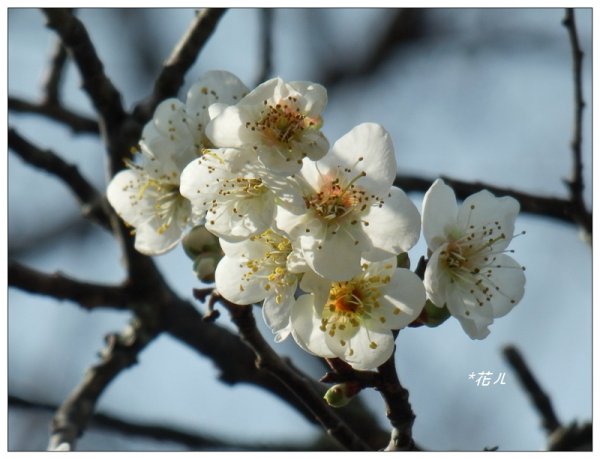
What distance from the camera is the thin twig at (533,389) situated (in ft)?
8.29

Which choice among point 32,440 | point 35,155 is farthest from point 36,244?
Answer: point 35,155

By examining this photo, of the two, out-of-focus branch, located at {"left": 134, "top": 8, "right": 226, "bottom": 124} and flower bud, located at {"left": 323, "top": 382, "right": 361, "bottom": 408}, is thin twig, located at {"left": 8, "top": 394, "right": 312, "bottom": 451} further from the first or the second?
flower bud, located at {"left": 323, "top": 382, "right": 361, "bottom": 408}

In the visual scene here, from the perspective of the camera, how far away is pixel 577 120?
2.41 metres

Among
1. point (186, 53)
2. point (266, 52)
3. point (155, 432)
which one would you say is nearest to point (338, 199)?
point (186, 53)

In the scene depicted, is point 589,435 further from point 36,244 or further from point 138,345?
point 36,244

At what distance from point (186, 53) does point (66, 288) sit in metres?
0.66

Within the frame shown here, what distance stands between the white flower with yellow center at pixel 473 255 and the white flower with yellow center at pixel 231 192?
30cm

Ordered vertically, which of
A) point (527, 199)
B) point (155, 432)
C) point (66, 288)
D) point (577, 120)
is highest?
point (577, 120)

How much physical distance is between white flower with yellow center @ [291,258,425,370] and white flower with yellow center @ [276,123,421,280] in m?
0.06

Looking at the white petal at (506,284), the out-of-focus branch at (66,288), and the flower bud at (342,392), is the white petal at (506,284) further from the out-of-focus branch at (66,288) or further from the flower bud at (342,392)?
the out-of-focus branch at (66,288)

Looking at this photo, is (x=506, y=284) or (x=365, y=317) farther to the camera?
(x=506, y=284)

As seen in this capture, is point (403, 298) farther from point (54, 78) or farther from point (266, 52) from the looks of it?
point (54, 78)

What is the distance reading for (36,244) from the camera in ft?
12.5

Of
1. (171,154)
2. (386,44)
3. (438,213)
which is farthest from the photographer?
(386,44)
